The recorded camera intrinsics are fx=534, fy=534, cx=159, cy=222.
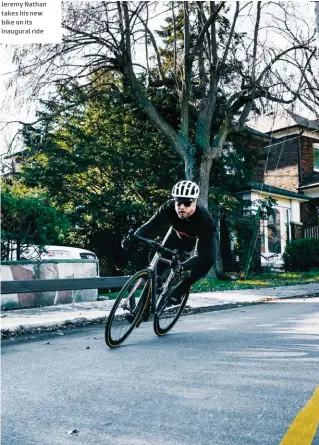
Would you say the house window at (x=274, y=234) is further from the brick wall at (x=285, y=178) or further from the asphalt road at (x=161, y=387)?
the asphalt road at (x=161, y=387)

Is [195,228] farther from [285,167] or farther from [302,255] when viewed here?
[285,167]

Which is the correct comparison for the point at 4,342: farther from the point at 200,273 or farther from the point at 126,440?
the point at 126,440

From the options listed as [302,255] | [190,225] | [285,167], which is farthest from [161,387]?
A: [285,167]

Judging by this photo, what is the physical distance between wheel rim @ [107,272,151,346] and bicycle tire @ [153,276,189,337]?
0.39 m

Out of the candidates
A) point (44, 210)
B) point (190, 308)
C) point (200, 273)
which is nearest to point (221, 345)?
point (200, 273)

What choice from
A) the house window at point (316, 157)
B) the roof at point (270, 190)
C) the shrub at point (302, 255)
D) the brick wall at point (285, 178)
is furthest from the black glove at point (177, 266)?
the house window at point (316, 157)

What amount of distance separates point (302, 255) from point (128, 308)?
19.5 m

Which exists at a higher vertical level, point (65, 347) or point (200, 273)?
point (200, 273)

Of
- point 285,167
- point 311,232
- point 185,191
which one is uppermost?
point 285,167

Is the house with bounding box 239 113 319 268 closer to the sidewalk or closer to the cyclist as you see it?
the sidewalk

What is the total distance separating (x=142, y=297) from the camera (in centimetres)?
638

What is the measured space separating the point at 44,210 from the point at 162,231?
32.6 ft

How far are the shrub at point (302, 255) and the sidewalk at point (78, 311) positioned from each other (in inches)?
411

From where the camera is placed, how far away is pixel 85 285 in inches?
414
